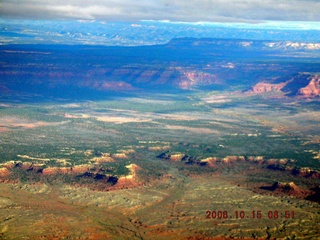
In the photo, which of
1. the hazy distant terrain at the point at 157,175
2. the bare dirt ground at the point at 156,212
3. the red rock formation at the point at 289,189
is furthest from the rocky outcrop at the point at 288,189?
the bare dirt ground at the point at 156,212

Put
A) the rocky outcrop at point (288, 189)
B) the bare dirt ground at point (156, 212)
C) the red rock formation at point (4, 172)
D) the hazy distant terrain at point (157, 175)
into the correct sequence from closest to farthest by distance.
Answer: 1. the bare dirt ground at point (156, 212)
2. the hazy distant terrain at point (157, 175)
3. the rocky outcrop at point (288, 189)
4. the red rock formation at point (4, 172)

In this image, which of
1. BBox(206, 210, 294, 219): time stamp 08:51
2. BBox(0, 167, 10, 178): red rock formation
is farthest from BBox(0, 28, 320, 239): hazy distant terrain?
BBox(0, 167, 10, 178): red rock formation

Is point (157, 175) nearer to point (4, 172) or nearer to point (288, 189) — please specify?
point (288, 189)

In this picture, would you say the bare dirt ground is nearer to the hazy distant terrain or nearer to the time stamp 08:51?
the time stamp 08:51

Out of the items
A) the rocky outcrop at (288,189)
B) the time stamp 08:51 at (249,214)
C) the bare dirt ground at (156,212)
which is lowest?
the bare dirt ground at (156,212)

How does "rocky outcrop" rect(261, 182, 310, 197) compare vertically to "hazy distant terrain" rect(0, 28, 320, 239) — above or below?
above

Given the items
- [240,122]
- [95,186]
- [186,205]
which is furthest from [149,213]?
[240,122]

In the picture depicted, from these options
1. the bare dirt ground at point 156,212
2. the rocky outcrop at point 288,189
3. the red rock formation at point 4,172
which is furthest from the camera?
the red rock formation at point 4,172

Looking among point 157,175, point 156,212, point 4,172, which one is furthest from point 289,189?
point 4,172

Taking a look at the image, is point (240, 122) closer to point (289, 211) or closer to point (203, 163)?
point (203, 163)

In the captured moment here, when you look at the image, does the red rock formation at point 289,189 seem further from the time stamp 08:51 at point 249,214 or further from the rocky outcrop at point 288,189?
the time stamp 08:51 at point 249,214
